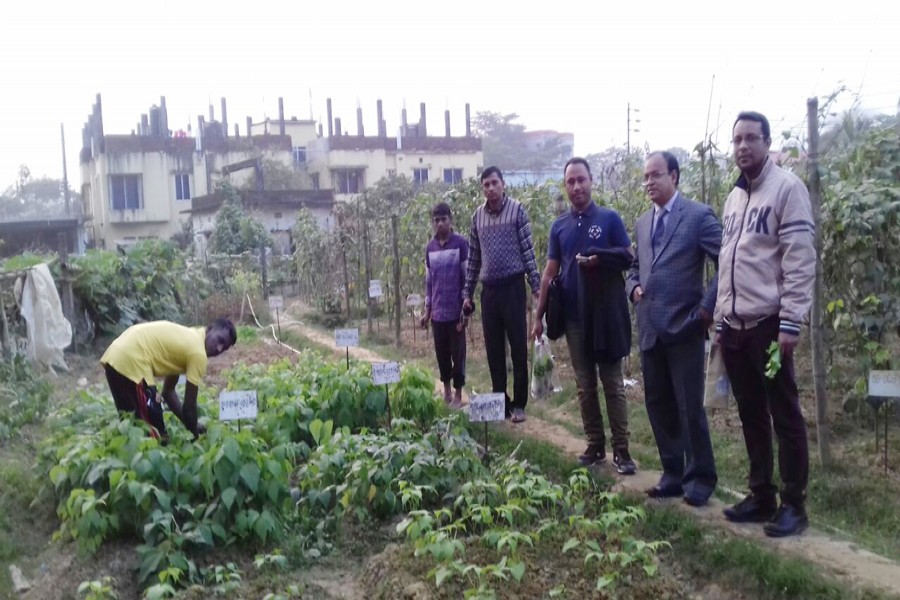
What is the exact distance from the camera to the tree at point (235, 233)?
1026 inches

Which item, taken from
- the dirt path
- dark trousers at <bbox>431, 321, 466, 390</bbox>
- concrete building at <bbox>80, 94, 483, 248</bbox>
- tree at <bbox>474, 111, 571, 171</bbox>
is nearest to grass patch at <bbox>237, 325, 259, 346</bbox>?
dark trousers at <bbox>431, 321, 466, 390</bbox>

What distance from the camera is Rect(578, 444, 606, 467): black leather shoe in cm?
562

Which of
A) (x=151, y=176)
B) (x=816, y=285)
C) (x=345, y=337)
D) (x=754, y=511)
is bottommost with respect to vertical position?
(x=754, y=511)

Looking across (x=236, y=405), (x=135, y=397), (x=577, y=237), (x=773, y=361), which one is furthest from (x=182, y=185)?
(x=773, y=361)

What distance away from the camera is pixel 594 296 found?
534 centimetres

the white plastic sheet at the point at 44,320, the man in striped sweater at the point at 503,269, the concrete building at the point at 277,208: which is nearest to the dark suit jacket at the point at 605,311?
the man in striped sweater at the point at 503,269

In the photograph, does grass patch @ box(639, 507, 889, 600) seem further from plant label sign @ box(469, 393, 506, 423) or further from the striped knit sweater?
the striped knit sweater

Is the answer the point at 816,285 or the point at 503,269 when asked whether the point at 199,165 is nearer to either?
the point at 503,269

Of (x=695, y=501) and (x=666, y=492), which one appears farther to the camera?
(x=666, y=492)

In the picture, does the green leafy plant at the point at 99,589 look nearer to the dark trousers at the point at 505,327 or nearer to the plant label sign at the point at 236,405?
the plant label sign at the point at 236,405

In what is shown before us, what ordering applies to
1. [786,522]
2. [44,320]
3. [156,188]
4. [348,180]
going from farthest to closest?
[348,180] < [156,188] < [44,320] < [786,522]

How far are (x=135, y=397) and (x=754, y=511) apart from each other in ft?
11.9

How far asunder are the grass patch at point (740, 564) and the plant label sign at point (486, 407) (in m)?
0.99

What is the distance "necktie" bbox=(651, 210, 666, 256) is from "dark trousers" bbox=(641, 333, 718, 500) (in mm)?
523
